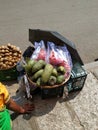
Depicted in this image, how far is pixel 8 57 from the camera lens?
4.46 m

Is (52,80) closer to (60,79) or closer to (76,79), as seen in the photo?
(60,79)

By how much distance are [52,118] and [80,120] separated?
394mm

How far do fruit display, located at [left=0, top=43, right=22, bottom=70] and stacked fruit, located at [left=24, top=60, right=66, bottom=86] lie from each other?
0.56m

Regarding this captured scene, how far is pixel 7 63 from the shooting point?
438 centimetres

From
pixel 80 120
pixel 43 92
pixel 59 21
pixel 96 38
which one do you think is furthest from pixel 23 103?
pixel 59 21

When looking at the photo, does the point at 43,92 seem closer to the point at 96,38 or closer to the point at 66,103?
the point at 66,103

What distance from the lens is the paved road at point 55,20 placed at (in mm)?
5816

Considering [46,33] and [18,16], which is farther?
[18,16]

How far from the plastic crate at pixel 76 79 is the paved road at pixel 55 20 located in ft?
3.95

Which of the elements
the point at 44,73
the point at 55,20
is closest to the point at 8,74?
the point at 44,73

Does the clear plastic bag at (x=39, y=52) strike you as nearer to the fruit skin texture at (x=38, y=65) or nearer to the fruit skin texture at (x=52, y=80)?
the fruit skin texture at (x=38, y=65)

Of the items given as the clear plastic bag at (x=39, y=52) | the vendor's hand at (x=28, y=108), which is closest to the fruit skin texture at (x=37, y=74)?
the clear plastic bag at (x=39, y=52)

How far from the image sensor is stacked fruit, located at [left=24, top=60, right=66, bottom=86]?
371cm

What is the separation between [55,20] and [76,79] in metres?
2.93
